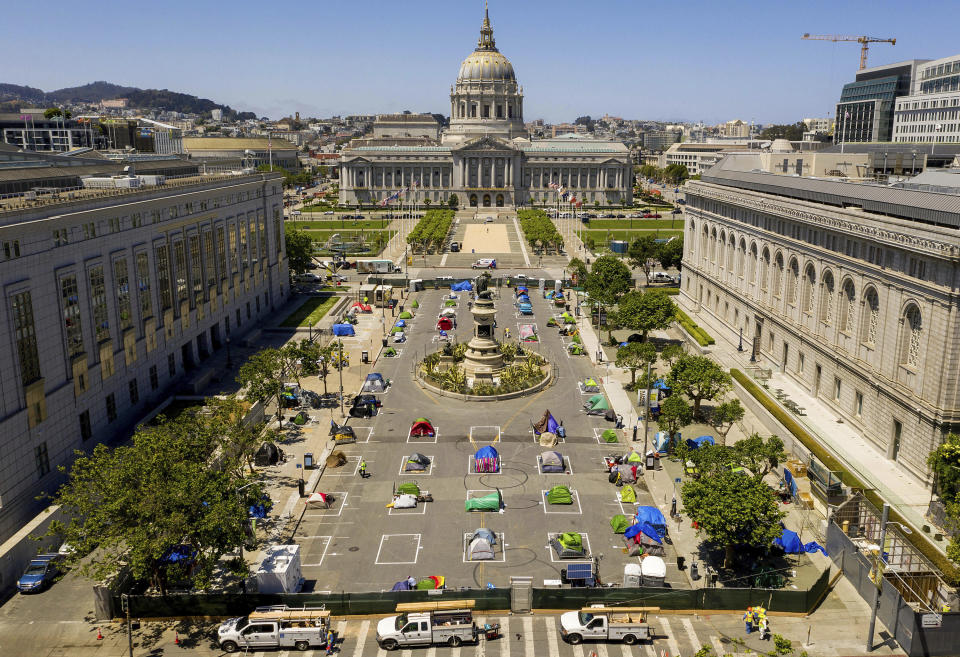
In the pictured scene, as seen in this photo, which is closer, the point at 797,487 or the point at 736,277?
the point at 797,487

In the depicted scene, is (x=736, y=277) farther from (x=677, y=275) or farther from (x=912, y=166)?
(x=677, y=275)

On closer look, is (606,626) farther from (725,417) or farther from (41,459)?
(41,459)

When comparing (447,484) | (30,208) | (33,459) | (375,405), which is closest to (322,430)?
(375,405)

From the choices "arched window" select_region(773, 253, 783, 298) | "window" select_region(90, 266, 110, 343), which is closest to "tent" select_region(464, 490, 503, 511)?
"window" select_region(90, 266, 110, 343)

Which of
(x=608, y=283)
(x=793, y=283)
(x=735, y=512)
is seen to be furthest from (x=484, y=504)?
(x=608, y=283)

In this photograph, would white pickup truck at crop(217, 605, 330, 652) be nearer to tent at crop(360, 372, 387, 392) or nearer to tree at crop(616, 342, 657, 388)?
tent at crop(360, 372, 387, 392)

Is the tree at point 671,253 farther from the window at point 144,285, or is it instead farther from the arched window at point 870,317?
the window at point 144,285
